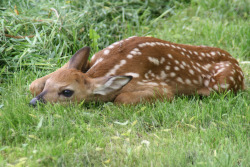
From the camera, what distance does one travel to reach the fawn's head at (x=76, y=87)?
405cm

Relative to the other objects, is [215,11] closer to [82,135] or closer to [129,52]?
[129,52]

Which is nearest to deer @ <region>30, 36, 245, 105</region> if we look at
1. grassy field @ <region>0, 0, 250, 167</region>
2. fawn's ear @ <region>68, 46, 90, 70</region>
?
fawn's ear @ <region>68, 46, 90, 70</region>

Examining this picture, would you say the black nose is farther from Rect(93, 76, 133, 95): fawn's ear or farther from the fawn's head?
Rect(93, 76, 133, 95): fawn's ear

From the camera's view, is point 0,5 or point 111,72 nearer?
point 111,72

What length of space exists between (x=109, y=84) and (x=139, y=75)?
40cm

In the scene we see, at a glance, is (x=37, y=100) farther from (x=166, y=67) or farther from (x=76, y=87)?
(x=166, y=67)

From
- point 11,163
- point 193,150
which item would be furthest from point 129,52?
point 11,163

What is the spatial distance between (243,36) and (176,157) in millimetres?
3794

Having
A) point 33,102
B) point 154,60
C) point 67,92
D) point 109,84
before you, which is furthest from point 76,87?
point 154,60

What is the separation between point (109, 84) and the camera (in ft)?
13.6

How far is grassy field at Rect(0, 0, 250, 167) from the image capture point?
3.13 meters

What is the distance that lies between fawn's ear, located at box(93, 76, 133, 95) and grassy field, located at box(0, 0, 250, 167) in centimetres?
16

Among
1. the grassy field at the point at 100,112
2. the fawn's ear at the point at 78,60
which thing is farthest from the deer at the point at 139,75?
the grassy field at the point at 100,112

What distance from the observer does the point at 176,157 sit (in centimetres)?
306
